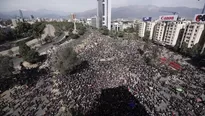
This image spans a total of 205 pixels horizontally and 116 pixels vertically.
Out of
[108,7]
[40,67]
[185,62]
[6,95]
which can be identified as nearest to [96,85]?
[6,95]

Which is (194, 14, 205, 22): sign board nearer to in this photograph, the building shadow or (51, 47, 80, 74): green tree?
the building shadow

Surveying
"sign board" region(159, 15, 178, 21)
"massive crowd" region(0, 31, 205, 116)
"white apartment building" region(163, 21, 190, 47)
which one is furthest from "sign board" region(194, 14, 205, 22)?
"massive crowd" region(0, 31, 205, 116)

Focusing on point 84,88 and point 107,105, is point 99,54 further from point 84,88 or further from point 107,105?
point 107,105

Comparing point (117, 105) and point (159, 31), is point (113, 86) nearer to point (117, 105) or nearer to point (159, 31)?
point (117, 105)

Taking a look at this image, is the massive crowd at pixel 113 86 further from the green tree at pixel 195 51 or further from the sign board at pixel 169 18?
the sign board at pixel 169 18

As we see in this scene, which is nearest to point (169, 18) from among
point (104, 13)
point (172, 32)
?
point (172, 32)
